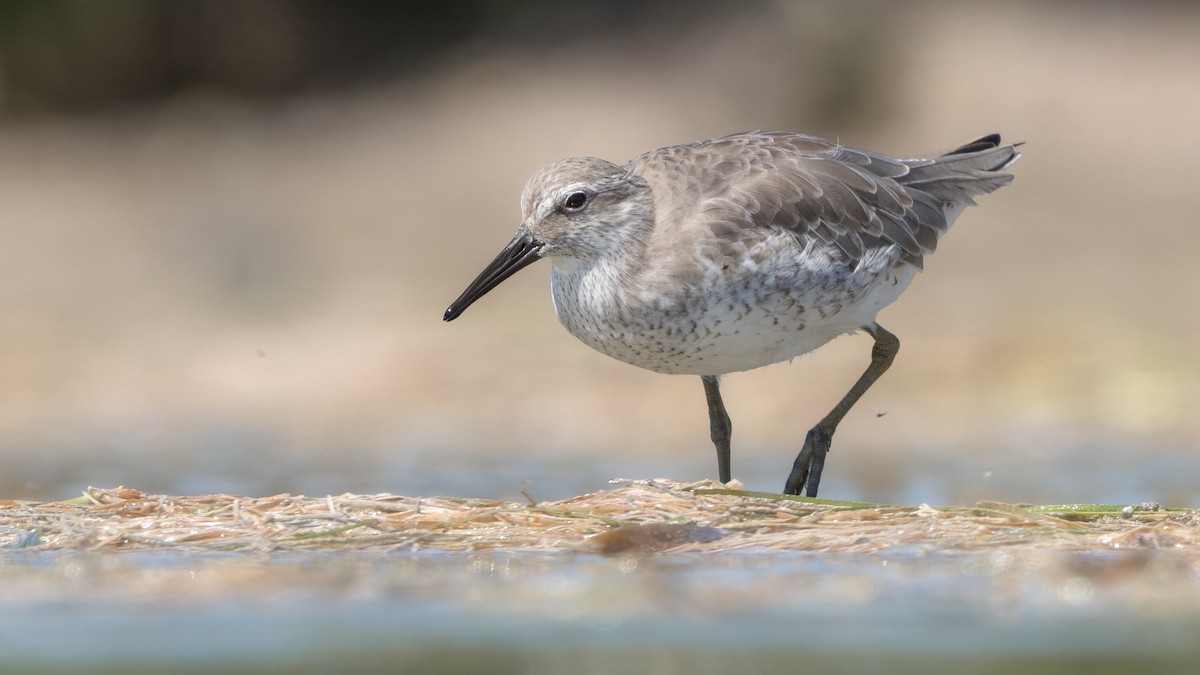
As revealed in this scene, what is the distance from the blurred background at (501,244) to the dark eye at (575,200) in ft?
6.56

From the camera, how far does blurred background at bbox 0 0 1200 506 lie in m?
10.9

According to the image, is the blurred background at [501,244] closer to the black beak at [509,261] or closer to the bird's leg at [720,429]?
the bird's leg at [720,429]

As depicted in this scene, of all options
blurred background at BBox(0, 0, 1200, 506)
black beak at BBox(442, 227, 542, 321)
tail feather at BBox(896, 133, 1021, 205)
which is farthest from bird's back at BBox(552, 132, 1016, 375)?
blurred background at BBox(0, 0, 1200, 506)

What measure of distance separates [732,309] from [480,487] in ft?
8.68

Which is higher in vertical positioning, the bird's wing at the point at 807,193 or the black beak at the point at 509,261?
the bird's wing at the point at 807,193

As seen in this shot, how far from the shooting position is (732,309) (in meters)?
7.25

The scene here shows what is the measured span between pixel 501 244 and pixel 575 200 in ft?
28.6

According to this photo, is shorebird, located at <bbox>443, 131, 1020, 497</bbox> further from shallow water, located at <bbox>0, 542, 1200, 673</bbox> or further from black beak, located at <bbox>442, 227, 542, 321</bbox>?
shallow water, located at <bbox>0, 542, 1200, 673</bbox>

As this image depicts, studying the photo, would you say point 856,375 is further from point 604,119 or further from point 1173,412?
point 604,119

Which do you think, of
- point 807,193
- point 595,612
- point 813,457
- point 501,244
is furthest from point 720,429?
point 501,244

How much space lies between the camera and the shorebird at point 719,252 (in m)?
7.29

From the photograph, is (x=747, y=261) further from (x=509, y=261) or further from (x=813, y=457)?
(x=813, y=457)

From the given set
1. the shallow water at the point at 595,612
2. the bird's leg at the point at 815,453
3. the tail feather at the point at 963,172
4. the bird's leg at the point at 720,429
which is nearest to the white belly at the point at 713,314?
the bird's leg at the point at 815,453

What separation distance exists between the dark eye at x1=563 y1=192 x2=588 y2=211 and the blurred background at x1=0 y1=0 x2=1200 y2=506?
2.00m
